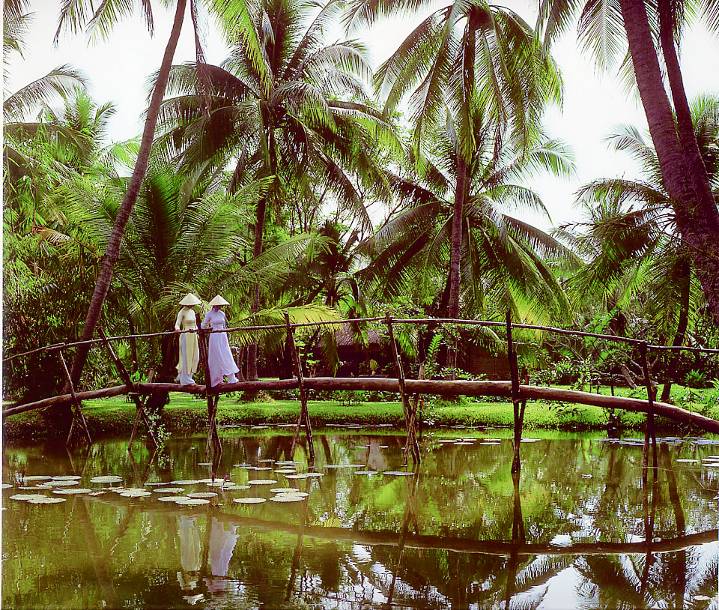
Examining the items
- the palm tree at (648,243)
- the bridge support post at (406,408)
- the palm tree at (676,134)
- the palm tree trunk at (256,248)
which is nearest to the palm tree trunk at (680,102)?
the palm tree at (676,134)

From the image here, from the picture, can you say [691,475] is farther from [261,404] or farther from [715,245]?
[261,404]

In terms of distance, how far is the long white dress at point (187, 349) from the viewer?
23.7 feet

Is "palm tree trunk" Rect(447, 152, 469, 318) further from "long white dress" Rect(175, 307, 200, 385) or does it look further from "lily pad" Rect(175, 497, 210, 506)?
"lily pad" Rect(175, 497, 210, 506)

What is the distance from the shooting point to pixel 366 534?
4070 millimetres

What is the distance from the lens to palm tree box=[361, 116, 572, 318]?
1141 cm

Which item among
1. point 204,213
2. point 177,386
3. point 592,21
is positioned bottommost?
point 177,386

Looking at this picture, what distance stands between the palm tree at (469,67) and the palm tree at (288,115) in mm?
1719

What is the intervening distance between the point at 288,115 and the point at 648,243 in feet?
16.8

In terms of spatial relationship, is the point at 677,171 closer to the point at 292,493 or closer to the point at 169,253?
the point at 292,493

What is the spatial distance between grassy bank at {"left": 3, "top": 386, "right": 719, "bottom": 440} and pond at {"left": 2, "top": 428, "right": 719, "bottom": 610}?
6.99 ft

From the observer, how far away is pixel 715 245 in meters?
5.73

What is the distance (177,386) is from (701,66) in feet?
15.9

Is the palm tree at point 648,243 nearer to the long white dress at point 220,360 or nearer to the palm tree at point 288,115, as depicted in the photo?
the palm tree at point 288,115

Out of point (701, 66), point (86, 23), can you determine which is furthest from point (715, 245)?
point (86, 23)
